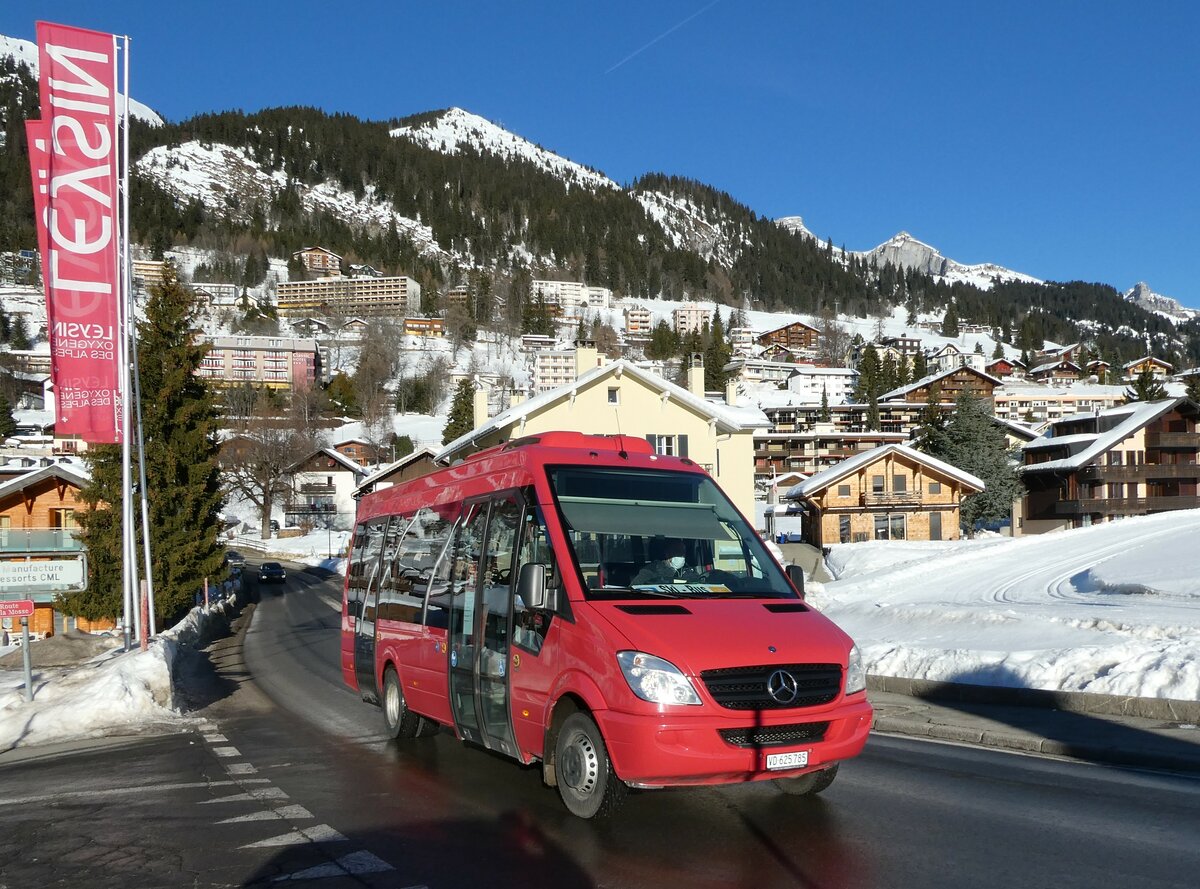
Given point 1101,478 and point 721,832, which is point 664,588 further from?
point 1101,478

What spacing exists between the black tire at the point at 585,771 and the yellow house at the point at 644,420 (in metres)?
40.0

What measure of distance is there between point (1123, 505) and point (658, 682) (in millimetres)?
73682

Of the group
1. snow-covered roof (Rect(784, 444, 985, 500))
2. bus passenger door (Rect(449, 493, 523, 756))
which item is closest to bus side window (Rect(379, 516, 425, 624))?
bus passenger door (Rect(449, 493, 523, 756))

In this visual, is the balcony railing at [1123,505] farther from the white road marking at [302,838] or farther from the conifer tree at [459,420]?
the white road marking at [302,838]

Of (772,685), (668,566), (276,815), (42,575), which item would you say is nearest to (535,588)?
(668,566)

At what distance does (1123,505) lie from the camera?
232ft

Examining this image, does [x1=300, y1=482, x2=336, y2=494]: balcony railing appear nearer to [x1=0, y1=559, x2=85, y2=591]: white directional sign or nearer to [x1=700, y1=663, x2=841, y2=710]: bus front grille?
[x1=0, y1=559, x2=85, y2=591]: white directional sign

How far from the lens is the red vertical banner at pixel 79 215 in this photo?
63.3 feet

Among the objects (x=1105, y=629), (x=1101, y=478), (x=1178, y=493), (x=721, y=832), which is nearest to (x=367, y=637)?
(x=721, y=832)

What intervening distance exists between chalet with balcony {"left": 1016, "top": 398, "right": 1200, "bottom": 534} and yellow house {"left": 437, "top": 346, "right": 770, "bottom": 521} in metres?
30.5

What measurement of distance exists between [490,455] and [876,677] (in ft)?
24.7

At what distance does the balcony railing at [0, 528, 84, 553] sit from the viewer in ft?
108

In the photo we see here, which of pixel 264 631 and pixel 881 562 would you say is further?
pixel 881 562

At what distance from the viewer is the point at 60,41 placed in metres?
19.2
